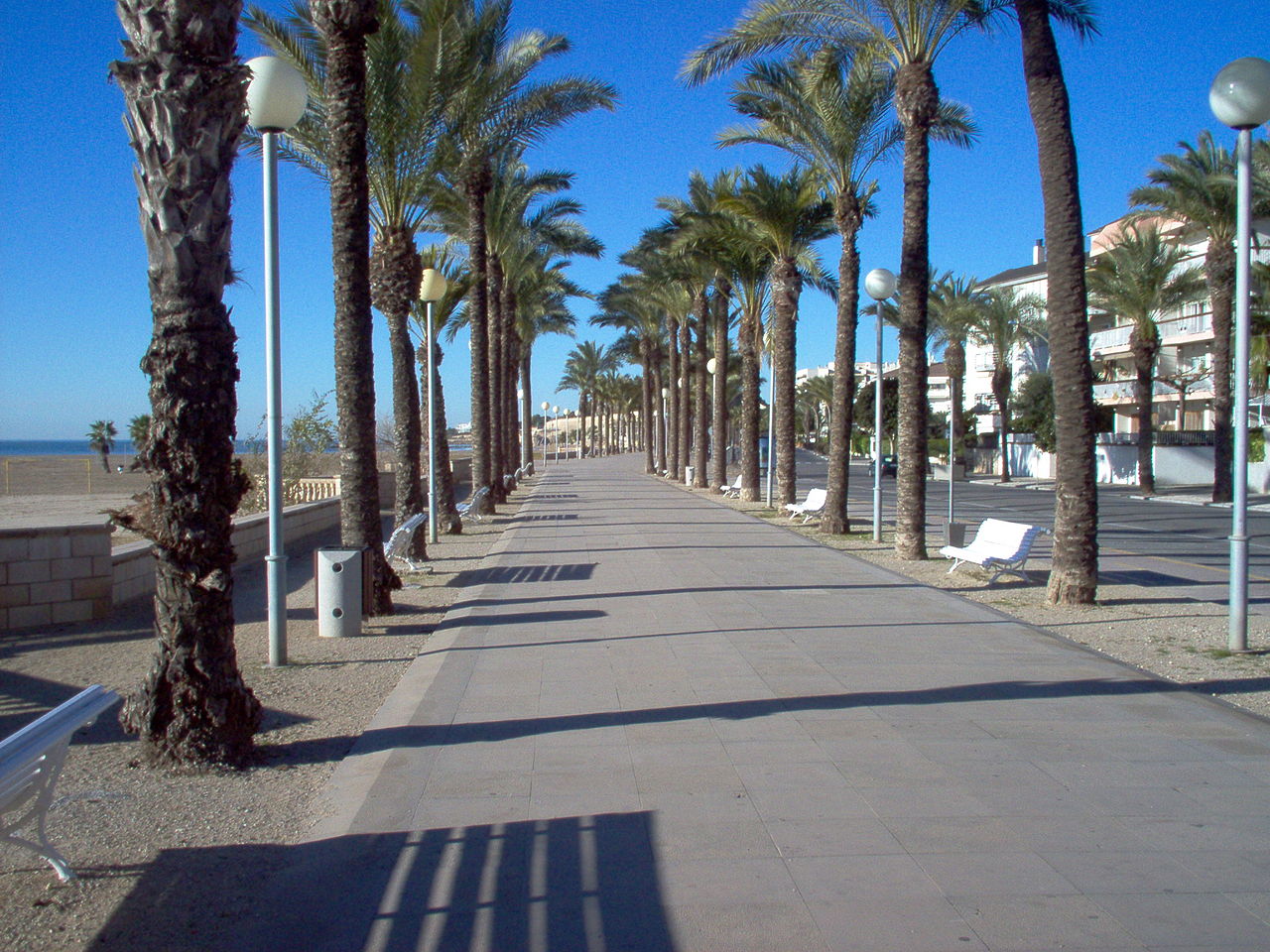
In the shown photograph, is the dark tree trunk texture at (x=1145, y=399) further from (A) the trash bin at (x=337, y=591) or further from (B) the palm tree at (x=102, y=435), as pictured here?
(B) the palm tree at (x=102, y=435)

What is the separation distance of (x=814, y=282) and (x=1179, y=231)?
1203 cm

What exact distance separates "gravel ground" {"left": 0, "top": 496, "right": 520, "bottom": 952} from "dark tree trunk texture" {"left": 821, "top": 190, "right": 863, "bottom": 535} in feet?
36.6

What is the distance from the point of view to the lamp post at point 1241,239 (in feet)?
26.7

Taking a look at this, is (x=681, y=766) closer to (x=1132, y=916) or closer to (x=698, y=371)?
(x=1132, y=916)

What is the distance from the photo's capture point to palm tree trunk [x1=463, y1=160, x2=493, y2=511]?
70.0 feet

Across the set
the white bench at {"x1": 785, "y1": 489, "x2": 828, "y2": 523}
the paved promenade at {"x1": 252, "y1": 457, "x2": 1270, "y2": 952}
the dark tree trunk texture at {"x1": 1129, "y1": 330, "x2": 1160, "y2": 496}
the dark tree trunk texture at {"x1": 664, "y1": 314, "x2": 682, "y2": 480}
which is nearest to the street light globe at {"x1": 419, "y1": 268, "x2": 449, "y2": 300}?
the paved promenade at {"x1": 252, "y1": 457, "x2": 1270, "y2": 952}

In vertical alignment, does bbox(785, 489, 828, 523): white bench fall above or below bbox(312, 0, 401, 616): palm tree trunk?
below

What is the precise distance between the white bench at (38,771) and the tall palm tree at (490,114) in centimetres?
1261

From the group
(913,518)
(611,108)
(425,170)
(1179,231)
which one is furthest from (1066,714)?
(1179,231)

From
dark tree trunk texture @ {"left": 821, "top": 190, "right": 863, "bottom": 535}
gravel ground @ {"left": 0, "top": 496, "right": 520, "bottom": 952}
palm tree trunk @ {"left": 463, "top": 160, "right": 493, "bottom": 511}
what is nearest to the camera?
gravel ground @ {"left": 0, "top": 496, "right": 520, "bottom": 952}

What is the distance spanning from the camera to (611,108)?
63.7ft

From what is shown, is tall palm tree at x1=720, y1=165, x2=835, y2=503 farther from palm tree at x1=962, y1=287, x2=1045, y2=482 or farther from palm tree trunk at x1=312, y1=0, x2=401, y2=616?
palm tree at x1=962, y1=287, x2=1045, y2=482

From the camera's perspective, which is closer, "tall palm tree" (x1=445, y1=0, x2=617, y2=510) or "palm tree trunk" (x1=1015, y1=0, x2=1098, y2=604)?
"palm tree trunk" (x1=1015, y1=0, x2=1098, y2=604)

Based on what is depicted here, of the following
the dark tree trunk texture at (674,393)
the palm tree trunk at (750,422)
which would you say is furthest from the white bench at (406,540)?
the dark tree trunk texture at (674,393)
